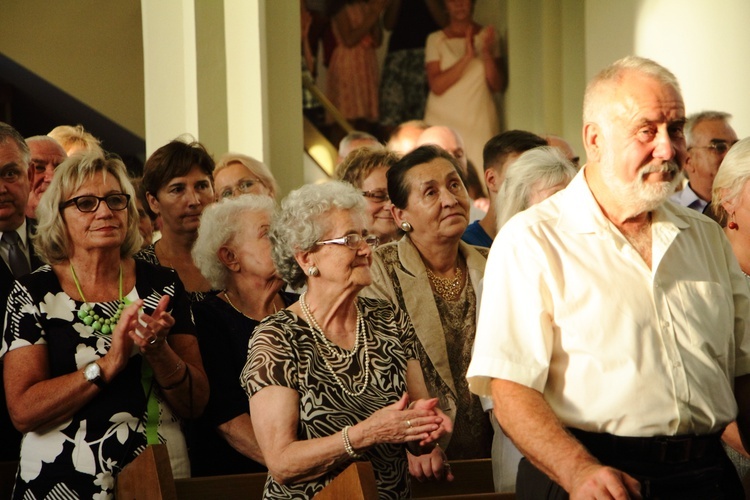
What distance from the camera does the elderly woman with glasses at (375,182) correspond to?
15.9 feet

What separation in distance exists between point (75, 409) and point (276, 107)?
358 centimetres

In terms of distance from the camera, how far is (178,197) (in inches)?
173

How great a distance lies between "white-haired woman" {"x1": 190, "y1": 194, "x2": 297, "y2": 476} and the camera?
136 inches

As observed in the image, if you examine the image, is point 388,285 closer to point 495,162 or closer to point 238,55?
point 495,162

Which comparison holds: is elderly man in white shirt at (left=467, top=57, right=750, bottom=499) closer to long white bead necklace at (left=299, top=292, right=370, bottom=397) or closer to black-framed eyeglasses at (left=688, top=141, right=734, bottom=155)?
long white bead necklace at (left=299, top=292, right=370, bottom=397)

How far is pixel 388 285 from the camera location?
12.5ft

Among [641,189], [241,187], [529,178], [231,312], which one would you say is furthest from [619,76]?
[241,187]

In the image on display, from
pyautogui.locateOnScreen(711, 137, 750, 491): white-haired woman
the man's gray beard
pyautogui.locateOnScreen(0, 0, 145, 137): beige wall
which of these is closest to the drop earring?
pyautogui.locateOnScreen(711, 137, 750, 491): white-haired woman

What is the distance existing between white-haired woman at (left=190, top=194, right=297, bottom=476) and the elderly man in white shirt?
1.16 meters

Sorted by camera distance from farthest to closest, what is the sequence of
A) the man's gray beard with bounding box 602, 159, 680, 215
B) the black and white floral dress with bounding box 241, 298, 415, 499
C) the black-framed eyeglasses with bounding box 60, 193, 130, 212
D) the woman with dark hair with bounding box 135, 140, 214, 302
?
the woman with dark hair with bounding box 135, 140, 214, 302
the black-framed eyeglasses with bounding box 60, 193, 130, 212
the black and white floral dress with bounding box 241, 298, 415, 499
the man's gray beard with bounding box 602, 159, 680, 215

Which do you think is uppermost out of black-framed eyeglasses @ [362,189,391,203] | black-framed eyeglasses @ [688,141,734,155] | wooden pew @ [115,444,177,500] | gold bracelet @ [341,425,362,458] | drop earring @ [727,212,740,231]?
black-framed eyeglasses @ [688,141,734,155]

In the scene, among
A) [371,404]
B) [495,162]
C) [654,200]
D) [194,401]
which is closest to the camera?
[654,200]

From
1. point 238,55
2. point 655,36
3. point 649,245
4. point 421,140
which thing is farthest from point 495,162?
point 655,36

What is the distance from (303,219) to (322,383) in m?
0.50
